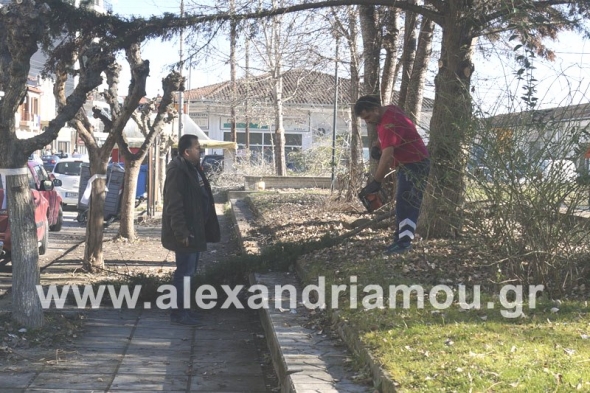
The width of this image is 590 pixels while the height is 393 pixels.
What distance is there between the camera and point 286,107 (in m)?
41.9

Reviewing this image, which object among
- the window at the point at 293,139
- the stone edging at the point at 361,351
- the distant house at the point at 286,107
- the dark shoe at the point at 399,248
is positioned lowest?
the stone edging at the point at 361,351

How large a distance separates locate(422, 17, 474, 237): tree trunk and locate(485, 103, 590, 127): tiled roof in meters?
0.29

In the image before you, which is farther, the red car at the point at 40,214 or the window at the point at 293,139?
the window at the point at 293,139

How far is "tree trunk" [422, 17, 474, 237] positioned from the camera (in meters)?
7.62

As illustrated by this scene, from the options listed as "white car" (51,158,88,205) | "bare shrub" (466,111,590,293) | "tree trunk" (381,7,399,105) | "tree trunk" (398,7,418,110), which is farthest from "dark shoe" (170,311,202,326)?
"white car" (51,158,88,205)

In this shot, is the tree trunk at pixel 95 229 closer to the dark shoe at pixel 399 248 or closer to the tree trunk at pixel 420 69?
the tree trunk at pixel 420 69

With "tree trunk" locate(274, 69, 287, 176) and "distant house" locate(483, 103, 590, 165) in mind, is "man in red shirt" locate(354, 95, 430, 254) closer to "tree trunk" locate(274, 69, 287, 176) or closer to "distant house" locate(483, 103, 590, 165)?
"distant house" locate(483, 103, 590, 165)

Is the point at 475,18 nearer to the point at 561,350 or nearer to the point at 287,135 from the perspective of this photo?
the point at 561,350

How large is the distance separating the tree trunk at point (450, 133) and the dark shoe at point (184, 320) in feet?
8.07

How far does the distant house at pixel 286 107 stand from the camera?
29.7 meters

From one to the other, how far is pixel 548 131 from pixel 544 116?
26cm

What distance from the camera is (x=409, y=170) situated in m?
8.59

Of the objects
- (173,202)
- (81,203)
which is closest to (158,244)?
(81,203)

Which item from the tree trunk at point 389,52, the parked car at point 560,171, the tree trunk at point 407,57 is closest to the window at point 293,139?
A: the tree trunk at point 389,52
